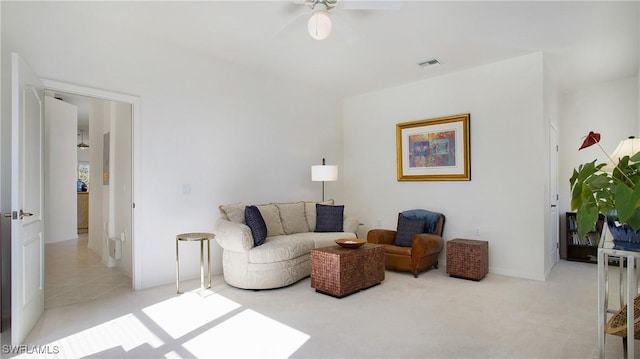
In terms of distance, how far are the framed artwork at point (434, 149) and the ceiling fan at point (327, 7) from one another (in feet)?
8.03

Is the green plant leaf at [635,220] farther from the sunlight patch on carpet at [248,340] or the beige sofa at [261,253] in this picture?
the beige sofa at [261,253]

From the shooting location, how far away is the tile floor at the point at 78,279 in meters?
3.46

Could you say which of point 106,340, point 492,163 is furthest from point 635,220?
point 106,340

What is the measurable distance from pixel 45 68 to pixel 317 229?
3500mm

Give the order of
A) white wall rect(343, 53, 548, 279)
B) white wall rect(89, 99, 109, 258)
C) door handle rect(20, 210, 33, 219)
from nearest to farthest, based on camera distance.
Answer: door handle rect(20, 210, 33, 219), white wall rect(343, 53, 548, 279), white wall rect(89, 99, 109, 258)

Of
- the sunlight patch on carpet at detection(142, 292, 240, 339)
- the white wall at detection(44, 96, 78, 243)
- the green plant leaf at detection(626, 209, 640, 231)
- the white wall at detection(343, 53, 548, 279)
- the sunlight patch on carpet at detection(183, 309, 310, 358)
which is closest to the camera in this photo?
the green plant leaf at detection(626, 209, 640, 231)

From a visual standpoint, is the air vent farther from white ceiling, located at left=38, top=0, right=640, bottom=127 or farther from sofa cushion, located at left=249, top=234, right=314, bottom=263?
sofa cushion, located at left=249, top=234, right=314, bottom=263

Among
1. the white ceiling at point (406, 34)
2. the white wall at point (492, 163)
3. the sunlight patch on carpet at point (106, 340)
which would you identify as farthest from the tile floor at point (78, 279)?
the white wall at point (492, 163)

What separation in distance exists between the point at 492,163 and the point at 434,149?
2.70 feet

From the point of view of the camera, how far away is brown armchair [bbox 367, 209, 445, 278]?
13.8 ft

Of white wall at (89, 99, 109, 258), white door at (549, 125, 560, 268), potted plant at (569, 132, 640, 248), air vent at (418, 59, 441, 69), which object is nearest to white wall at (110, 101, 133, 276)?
white wall at (89, 99, 109, 258)

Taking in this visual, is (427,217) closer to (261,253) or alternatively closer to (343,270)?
(343,270)

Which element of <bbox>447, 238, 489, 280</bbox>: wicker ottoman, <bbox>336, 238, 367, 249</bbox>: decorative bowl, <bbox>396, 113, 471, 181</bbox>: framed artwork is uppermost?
<bbox>396, 113, 471, 181</bbox>: framed artwork

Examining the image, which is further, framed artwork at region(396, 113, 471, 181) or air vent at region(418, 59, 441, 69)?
framed artwork at region(396, 113, 471, 181)
